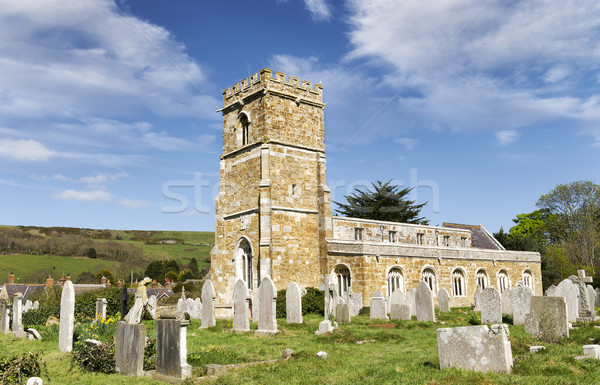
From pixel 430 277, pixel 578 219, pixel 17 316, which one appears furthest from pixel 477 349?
pixel 578 219

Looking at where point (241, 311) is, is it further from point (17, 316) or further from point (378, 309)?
point (17, 316)

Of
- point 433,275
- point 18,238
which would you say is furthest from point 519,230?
point 18,238

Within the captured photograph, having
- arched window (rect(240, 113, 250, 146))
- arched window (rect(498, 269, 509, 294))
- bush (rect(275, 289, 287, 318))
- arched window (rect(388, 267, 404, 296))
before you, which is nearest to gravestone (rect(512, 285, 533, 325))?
bush (rect(275, 289, 287, 318))

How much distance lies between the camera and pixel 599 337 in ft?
37.4

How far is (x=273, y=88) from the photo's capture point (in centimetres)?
2712

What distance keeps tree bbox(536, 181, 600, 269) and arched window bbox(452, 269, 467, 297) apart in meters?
18.9

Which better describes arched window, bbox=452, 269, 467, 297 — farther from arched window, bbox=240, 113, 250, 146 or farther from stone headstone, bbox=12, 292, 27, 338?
stone headstone, bbox=12, 292, 27, 338

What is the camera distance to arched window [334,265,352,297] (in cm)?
2694

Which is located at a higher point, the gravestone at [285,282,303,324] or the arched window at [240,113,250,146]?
the arched window at [240,113,250,146]

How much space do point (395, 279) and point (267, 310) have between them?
44.9 ft

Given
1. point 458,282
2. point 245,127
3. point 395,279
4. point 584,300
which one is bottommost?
point 584,300

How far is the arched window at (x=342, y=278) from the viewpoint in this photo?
26.9m

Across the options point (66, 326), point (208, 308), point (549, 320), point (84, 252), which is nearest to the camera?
point (549, 320)

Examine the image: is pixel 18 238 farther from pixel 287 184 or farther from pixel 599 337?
pixel 599 337
